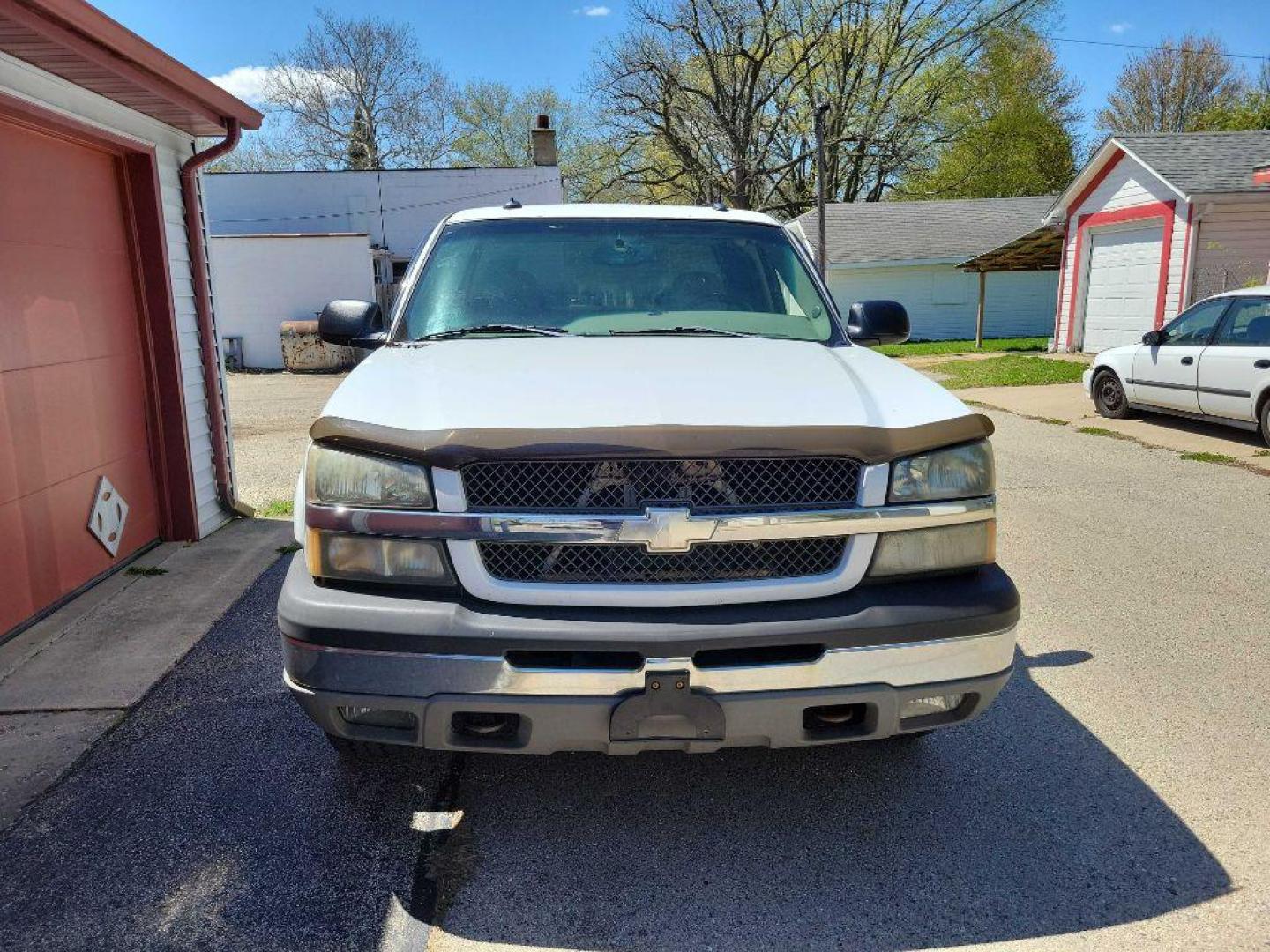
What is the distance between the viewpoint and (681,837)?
112 inches

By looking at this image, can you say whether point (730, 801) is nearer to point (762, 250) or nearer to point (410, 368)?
point (410, 368)

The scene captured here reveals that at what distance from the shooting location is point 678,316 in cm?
373

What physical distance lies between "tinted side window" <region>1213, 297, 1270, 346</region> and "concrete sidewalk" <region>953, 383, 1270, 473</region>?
1047mm

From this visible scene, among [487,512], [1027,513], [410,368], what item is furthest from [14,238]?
[1027,513]

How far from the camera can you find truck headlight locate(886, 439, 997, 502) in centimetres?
251

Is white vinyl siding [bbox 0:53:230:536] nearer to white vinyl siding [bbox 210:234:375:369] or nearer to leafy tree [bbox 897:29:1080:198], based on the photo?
white vinyl siding [bbox 210:234:375:369]

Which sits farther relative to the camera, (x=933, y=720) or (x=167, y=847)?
(x=167, y=847)

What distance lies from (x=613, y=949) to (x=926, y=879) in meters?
0.92

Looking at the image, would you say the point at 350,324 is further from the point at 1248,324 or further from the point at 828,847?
the point at 1248,324

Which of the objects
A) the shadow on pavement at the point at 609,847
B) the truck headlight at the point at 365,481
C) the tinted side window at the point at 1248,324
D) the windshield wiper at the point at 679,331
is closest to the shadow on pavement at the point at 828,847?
the shadow on pavement at the point at 609,847

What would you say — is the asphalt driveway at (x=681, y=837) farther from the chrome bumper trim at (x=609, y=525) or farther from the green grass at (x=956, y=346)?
the green grass at (x=956, y=346)

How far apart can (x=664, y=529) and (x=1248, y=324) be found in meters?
9.34

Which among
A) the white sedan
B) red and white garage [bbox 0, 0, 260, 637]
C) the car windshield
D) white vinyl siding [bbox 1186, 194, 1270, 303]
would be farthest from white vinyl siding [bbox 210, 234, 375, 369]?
the car windshield

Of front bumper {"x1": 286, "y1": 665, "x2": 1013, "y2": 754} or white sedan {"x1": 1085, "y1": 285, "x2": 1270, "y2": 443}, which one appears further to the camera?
white sedan {"x1": 1085, "y1": 285, "x2": 1270, "y2": 443}
